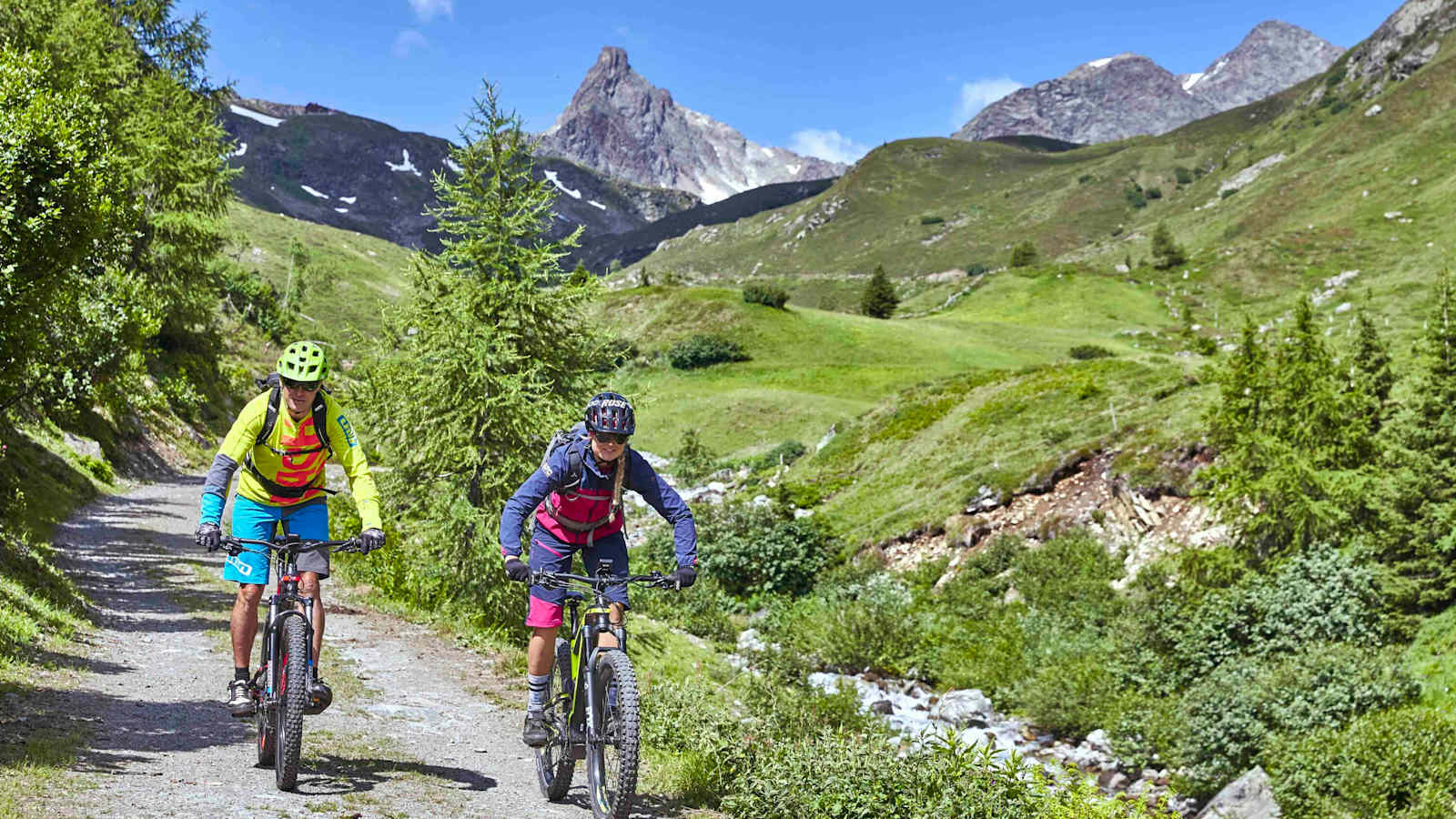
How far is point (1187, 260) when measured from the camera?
414 ft

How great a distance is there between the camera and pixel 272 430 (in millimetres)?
6859

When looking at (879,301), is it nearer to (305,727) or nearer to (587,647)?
(305,727)

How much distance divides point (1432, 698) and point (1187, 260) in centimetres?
12597

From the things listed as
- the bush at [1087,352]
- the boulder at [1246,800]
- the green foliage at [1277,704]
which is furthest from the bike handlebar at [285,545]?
the bush at [1087,352]

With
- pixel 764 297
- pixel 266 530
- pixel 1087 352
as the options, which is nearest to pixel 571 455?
pixel 266 530

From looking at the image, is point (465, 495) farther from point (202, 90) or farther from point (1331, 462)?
point (202, 90)

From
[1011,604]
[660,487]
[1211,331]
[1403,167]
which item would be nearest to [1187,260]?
[1211,331]

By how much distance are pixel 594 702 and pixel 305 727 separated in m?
4.10

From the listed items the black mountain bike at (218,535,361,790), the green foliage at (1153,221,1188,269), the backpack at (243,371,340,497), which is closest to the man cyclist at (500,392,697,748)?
the black mountain bike at (218,535,361,790)

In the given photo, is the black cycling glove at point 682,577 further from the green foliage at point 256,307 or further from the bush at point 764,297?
the green foliage at point 256,307

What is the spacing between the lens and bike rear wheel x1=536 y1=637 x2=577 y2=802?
6922mm

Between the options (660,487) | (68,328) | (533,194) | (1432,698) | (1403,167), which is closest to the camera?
(660,487)

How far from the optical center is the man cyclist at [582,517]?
6.56 m

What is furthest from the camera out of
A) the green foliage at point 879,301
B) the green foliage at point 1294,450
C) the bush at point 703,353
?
the green foliage at point 879,301
